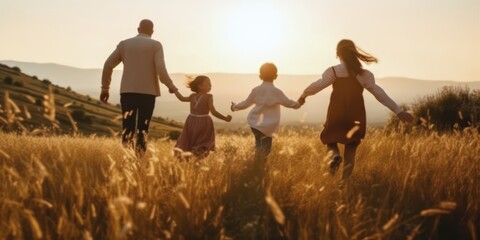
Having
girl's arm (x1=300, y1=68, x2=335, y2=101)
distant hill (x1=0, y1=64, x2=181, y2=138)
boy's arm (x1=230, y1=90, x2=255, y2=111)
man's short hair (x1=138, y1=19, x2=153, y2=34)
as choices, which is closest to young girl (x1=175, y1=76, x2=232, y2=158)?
boy's arm (x1=230, y1=90, x2=255, y2=111)

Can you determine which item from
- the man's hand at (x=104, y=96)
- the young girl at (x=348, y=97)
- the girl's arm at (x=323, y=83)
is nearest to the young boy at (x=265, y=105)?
the girl's arm at (x=323, y=83)

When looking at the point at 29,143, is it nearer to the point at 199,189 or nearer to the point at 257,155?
the point at 257,155

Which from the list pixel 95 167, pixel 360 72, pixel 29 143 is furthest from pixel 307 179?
pixel 29 143

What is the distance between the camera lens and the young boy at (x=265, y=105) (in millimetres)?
7477

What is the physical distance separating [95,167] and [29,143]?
2.04 m

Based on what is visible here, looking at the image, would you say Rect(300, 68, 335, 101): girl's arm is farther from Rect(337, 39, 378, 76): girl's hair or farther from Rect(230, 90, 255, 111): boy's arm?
Rect(230, 90, 255, 111): boy's arm

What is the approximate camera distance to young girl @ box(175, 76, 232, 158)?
7594 millimetres

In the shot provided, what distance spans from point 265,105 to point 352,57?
5.86 feet

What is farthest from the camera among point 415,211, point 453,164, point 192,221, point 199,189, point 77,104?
point 77,104

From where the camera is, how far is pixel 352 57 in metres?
6.27

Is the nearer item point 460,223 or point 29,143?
point 460,223

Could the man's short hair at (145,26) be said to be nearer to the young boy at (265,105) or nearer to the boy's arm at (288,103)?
the young boy at (265,105)

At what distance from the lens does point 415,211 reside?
446 cm

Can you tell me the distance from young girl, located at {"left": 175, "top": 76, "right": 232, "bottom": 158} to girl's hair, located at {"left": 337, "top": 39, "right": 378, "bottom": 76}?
6.97 feet
